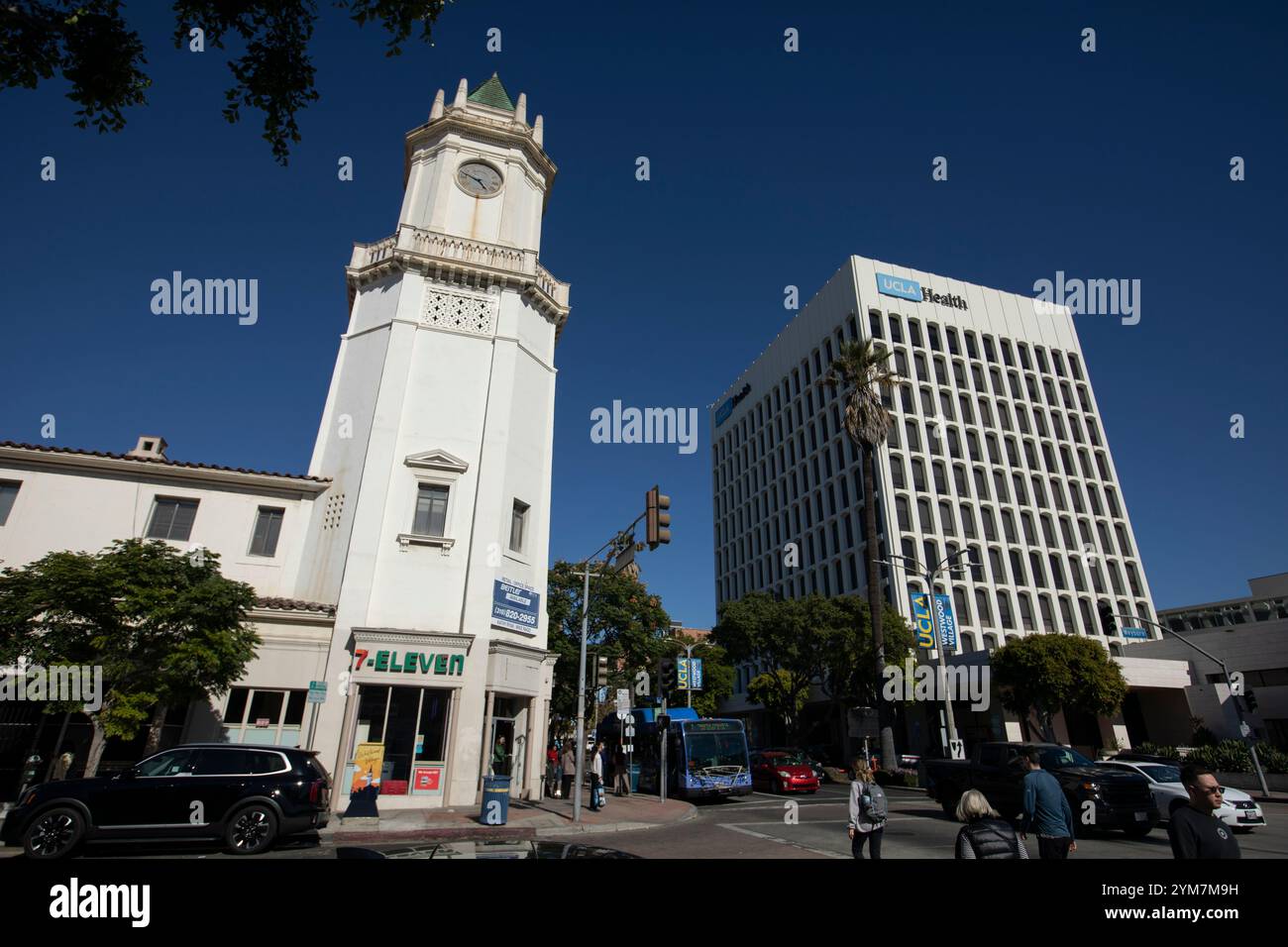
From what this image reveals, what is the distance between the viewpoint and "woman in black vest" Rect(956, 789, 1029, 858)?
5852 mm

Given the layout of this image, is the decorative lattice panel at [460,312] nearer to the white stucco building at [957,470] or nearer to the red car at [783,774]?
the red car at [783,774]

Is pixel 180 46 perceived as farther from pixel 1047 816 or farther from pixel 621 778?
pixel 621 778

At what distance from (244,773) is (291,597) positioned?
10465 millimetres

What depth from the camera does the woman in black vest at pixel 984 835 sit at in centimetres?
585

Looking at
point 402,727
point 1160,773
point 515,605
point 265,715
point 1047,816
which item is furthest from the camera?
point 515,605

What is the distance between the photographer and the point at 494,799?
15.6 m

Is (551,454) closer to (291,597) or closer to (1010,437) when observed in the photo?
(291,597)

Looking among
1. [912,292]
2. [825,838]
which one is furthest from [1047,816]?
[912,292]

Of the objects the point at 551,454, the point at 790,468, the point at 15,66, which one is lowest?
the point at 15,66

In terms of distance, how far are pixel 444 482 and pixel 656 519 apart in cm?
976

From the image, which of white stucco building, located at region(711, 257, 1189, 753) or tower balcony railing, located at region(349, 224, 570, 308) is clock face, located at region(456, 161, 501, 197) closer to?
tower balcony railing, located at region(349, 224, 570, 308)

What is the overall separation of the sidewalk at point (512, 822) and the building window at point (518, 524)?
8.27 meters
